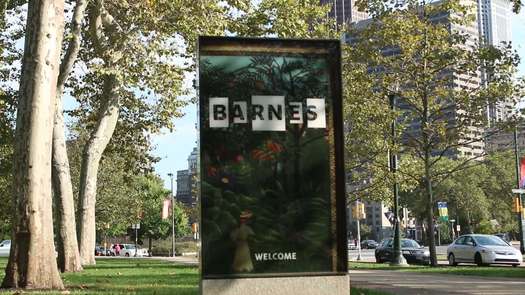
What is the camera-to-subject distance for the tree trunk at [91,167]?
23375 millimetres

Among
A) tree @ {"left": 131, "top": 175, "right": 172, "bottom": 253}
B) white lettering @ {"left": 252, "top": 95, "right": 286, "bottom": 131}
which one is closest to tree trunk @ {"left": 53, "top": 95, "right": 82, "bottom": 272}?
white lettering @ {"left": 252, "top": 95, "right": 286, "bottom": 131}

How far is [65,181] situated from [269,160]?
14.4 metres

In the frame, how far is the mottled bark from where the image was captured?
1811 centimetres

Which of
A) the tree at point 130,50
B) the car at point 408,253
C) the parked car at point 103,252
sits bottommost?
the parked car at point 103,252

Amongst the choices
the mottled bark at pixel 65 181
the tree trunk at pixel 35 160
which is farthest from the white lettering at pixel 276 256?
the mottled bark at pixel 65 181

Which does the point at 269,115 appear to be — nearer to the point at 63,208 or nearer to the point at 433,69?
the point at 63,208

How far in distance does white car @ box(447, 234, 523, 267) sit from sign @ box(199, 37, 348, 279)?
2167 centimetres

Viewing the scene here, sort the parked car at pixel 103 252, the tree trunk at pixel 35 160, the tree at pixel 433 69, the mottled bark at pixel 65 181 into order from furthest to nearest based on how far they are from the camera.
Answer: the parked car at pixel 103 252, the tree at pixel 433 69, the mottled bark at pixel 65 181, the tree trunk at pixel 35 160

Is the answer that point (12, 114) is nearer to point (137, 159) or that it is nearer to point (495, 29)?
point (137, 159)

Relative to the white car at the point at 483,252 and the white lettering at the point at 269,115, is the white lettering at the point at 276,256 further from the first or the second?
the white car at the point at 483,252

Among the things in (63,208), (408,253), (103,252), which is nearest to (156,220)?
(103,252)

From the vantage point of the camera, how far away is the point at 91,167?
78.3 ft

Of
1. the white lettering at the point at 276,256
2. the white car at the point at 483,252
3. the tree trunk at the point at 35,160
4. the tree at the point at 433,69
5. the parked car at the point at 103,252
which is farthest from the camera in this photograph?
the parked car at the point at 103,252

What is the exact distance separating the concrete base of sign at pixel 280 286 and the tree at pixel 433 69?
1790cm
